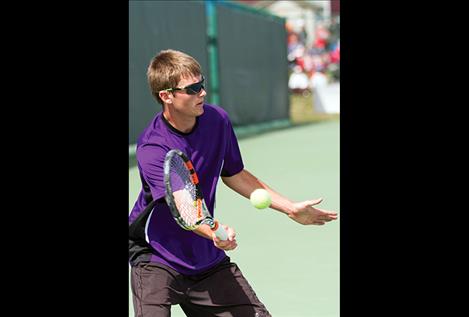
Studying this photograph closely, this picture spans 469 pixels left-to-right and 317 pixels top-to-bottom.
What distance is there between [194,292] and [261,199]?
19.7 inches

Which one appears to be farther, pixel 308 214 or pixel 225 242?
pixel 308 214

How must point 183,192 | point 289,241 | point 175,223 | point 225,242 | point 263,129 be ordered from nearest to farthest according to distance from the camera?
point 225,242, point 183,192, point 175,223, point 289,241, point 263,129

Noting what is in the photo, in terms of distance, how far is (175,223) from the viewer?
158 inches

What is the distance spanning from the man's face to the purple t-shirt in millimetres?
102

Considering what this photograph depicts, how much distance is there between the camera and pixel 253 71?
17.3 m

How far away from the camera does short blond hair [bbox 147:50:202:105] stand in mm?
4020

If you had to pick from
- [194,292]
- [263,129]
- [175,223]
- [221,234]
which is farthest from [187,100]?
[263,129]

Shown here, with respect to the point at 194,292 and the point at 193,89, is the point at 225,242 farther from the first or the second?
the point at 193,89

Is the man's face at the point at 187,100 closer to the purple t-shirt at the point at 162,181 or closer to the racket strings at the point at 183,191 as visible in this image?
the purple t-shirt at the point at 162,181

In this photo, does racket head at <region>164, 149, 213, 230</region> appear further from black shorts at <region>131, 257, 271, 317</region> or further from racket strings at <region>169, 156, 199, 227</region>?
black shorts at <region>131, 257, 271, 317</region>

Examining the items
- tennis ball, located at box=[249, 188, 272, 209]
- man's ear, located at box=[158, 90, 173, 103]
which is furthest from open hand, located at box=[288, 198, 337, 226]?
man's ear, located at box=[158, 90, 173, 103]

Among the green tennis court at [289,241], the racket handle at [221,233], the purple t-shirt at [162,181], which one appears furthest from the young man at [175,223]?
the green tennis court at [289,241]
